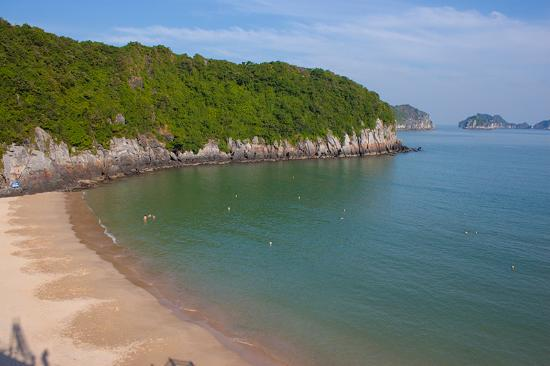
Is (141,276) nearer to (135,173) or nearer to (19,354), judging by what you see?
(19,354)

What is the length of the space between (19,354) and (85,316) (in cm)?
409

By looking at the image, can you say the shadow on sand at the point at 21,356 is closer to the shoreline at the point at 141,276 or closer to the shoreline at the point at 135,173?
the shoreline at the point at 141,276

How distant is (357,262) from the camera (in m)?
32.6

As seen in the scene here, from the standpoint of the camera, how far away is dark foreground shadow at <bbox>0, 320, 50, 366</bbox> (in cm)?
1820

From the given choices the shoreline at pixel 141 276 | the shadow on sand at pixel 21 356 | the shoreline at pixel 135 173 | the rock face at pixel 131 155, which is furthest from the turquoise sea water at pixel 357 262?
the rock face at pixel 131 155

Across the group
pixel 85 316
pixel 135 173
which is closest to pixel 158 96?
pixel 135 173

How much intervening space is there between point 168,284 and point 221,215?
19634mm

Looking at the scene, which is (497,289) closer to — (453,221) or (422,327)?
(422,327)

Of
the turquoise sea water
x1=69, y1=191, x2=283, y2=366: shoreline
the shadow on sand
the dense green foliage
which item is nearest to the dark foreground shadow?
the shadow on sand

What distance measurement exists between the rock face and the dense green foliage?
1.98m

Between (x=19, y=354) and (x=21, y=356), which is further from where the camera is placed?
(x=19, y=354)

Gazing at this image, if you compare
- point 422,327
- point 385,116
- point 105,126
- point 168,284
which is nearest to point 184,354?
point 168,284

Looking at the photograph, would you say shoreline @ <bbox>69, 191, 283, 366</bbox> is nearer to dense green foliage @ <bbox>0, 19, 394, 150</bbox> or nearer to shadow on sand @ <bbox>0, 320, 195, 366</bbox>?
shadow on sand @ <bbox>0, 320, 195, 366</bbox>

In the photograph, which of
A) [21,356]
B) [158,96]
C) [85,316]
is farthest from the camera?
[158,96]
